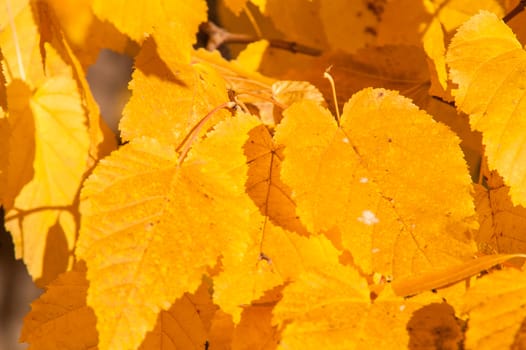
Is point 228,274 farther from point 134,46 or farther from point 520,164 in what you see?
point 134,46

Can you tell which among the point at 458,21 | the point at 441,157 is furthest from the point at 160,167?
the point at 458,21

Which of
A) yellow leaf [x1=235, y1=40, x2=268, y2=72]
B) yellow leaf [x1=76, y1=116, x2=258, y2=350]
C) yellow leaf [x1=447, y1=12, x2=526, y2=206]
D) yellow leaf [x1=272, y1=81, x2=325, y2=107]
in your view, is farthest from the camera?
yellow leaf [x1=235, y1=40, x2=268, y2=72]

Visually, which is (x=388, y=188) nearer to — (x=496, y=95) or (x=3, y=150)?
(x=496, y=95)

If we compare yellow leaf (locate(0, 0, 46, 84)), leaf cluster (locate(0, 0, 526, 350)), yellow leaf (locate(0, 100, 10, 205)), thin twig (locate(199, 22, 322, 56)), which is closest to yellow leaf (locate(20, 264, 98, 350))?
leaf cluster (locate(0, 0, 526, 350))

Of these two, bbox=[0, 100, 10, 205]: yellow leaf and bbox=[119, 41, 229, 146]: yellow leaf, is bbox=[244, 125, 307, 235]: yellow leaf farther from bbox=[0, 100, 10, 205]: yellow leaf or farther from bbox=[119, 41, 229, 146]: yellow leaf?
bbox=[0, 100, 10, 205]: yellow leaf

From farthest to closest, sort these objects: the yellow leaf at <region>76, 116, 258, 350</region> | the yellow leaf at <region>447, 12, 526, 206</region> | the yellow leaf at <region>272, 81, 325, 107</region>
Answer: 1. the yellow leaf at <region>272, 81, 325, 107</region>
2. the yellow leaf at <region>447, 12, 526, 206</region>
3. the yellow leaf at <region>76, 116, 258, 350</region>

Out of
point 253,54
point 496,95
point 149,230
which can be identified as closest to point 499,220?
point 496,95

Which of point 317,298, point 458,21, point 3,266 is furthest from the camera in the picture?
point 3,266
